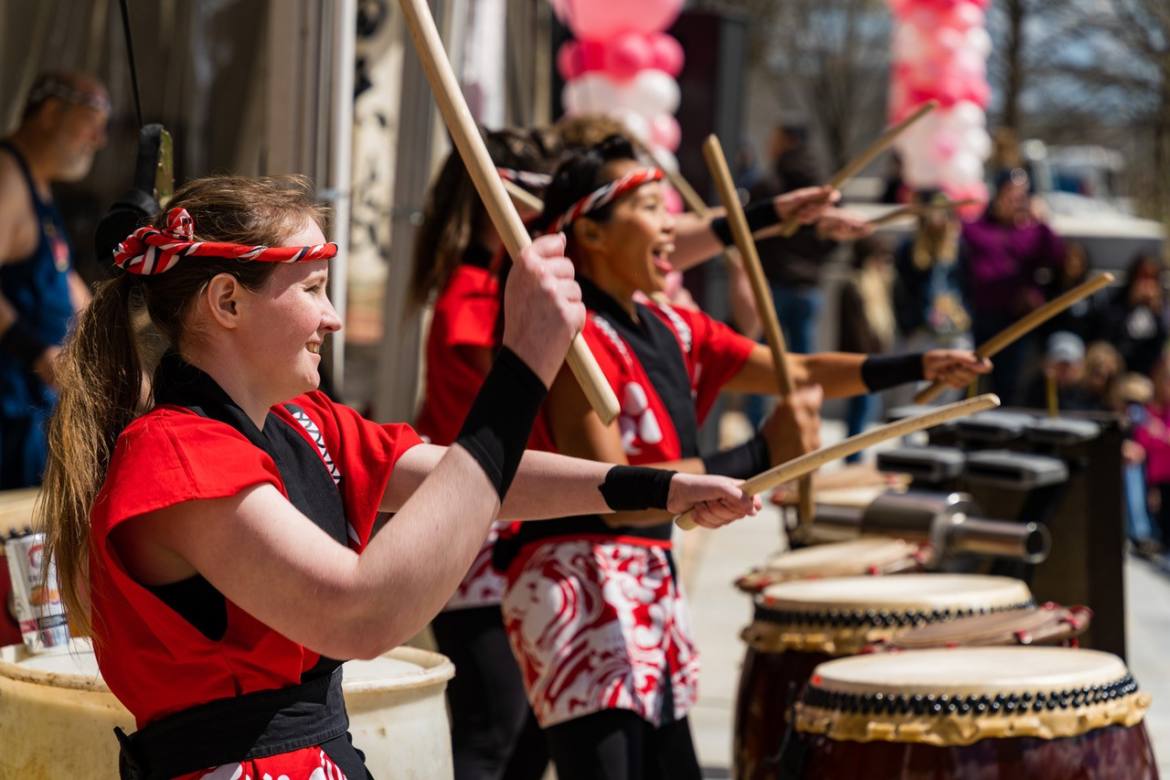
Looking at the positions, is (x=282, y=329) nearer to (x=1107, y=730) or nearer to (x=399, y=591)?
(x=399, y=591)

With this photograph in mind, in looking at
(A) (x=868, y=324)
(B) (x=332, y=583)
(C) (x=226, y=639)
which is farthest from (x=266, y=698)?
(A) (x=868, y=324)

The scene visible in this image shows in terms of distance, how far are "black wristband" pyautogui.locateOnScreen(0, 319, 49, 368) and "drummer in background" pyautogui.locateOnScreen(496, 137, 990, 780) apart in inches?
76.1

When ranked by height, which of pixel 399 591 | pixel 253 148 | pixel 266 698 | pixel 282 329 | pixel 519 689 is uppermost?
pixel 253 148

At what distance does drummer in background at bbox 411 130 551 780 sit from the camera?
3.62 m

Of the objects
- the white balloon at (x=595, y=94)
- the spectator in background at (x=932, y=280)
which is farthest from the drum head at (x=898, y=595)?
the spectator in background at (x=932, y=280)

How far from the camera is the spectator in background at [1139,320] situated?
437 inches

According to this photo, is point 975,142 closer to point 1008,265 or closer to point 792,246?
point 1008,265

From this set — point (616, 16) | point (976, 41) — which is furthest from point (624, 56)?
point (976, 41)

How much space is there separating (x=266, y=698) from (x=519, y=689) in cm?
184

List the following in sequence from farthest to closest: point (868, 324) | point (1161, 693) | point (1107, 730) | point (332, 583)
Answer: point (868, 324) → point (1161, 693) → point (1107, 730) → point (332, 583)

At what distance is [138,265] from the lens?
1891 mm

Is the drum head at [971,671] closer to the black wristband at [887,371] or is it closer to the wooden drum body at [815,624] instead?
the wooden drum body at [815,624]

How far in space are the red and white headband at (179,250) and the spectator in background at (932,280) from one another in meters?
8.74

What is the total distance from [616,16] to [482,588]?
4.83 meters
